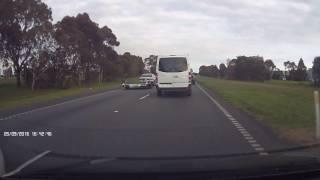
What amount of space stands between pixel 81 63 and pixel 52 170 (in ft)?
222

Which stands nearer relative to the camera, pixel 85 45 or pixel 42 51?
pixel 42 51

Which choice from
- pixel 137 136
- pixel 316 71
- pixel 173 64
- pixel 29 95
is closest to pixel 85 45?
pixel 29 95

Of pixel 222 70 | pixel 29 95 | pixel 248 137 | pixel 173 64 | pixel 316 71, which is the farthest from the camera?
pixel 222 70

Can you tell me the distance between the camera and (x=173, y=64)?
119ft

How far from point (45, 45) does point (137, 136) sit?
48.0 m

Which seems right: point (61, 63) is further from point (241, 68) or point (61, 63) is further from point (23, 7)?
point (241, 68)

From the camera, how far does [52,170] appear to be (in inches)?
270

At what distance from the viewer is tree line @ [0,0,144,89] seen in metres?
58.1

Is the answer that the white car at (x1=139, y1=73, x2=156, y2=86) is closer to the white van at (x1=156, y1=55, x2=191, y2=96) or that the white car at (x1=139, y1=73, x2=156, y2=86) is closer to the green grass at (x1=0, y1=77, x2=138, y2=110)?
the green grass at (x1=0, y1=77, x2=138, y2=110)

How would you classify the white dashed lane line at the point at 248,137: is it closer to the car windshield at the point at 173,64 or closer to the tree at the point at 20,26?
the car windshield at the point at 173,64

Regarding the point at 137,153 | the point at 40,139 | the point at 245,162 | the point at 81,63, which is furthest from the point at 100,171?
the point at 81,63

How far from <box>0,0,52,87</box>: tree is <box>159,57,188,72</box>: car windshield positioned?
24737 millimetres

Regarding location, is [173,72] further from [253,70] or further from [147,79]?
[253,70]

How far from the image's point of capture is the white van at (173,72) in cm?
3622
